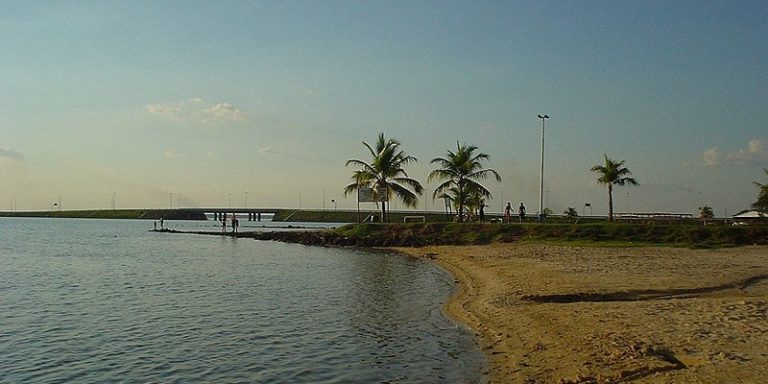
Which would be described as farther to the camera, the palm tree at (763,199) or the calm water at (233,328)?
the palm tree at (763,199)

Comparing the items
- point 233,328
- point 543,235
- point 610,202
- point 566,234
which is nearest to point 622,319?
point 233,328

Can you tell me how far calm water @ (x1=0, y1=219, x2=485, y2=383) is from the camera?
1348 centimetres

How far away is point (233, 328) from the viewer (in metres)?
18.2

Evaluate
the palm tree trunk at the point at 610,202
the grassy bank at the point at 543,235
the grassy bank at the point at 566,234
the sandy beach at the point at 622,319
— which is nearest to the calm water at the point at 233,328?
the sandy beach at the point at 622,319

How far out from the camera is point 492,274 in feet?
95.0

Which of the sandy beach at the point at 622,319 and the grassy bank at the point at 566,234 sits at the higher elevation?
the grassy bank at the point at 566,234

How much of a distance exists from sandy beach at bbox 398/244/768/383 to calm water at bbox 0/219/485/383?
1092 mm

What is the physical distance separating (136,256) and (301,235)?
23070 mm

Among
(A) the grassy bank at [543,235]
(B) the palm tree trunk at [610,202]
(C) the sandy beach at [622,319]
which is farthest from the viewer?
(B) the palm tree trunk at [610,202]

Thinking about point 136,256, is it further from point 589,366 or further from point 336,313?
point 589,366

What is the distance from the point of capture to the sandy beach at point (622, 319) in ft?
37.4

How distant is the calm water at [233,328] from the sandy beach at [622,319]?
3.58 ft

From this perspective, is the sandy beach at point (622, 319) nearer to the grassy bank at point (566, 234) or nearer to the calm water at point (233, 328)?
the calm water at point (233, 328)

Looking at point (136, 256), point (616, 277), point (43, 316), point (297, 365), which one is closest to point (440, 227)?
point (136, 256)
